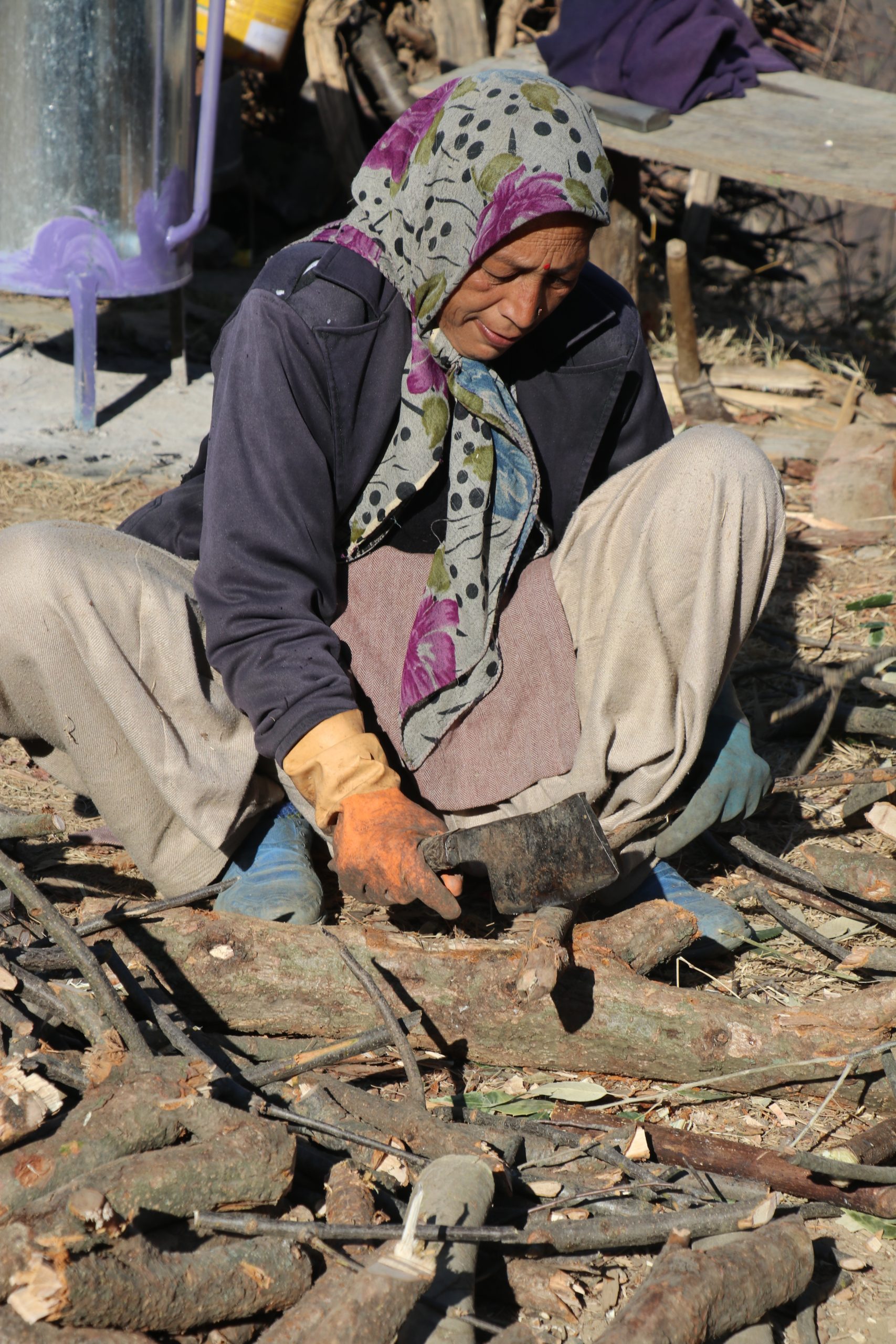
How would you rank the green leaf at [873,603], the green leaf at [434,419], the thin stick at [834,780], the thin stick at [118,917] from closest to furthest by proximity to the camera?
1. the thin stick at [118,917]
2. the green leaf at [434,419]
3. the thin stick at [834,780]
4. the green leaf at [873,603]

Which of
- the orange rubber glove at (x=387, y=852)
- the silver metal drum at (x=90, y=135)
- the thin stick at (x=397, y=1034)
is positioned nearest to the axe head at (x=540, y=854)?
the orange rubber glove at (x=387, y=852)

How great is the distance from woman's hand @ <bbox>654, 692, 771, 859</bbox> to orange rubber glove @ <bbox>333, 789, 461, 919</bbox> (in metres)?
0.56

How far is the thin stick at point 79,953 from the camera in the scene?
5.47 feet

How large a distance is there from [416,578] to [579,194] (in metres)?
0.78

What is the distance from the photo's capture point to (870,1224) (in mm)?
1680

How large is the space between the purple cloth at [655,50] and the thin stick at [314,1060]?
16.3ft

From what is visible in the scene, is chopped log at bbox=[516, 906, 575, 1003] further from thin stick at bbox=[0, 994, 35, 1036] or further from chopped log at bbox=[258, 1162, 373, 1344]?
thin stick at bbox=[0, 994, 35, 1036]

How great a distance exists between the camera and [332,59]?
6.64 m

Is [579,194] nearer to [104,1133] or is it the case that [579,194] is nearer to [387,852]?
[387,852]

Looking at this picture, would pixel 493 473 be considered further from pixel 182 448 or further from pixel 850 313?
pixel 850 313

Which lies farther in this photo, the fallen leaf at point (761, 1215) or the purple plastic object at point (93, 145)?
the purple plastic object at point (93, 145)

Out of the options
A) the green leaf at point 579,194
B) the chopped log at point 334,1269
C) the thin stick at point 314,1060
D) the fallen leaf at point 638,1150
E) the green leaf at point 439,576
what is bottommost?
the fallen leaf at point 638,1150

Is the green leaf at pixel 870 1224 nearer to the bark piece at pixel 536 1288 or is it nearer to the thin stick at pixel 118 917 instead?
the bark piece at pixel 536 1288

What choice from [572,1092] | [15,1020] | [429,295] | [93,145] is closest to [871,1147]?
[572,1092]
